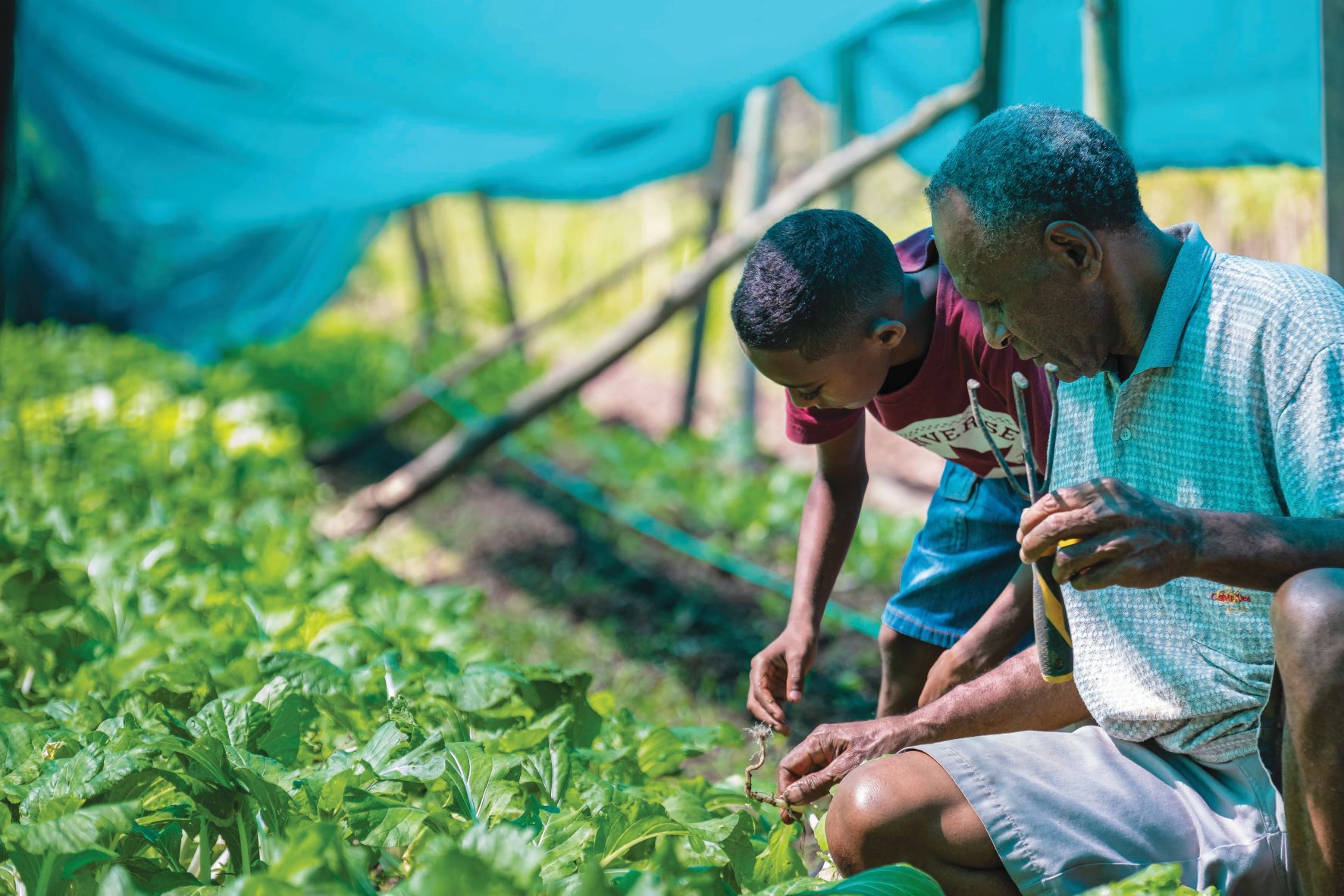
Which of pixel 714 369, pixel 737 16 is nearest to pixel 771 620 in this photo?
pixel 737 16

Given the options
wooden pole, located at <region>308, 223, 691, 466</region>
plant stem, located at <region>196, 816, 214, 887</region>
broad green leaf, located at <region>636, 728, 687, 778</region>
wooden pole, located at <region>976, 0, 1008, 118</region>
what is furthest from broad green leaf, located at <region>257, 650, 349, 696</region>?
wooden pole, located at <region>308, 223, 691, 466</region>

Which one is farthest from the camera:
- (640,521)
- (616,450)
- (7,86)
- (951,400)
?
(616,450)

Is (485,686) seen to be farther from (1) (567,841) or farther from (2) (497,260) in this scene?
(2) (497,260)

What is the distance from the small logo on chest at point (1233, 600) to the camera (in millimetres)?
1610

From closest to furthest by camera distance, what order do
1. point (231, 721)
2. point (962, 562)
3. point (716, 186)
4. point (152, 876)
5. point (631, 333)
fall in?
point (152, 876)
point (231, 721)
point (962, 562)
point (631, 333)
point (716, 186)

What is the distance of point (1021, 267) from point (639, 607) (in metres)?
3.41

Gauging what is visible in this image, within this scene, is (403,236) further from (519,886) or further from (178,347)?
(519,886)

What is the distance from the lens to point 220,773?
1713mm

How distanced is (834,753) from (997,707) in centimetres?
27

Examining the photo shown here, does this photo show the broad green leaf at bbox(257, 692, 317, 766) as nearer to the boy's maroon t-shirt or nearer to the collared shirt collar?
the boy's maroon t-shirt

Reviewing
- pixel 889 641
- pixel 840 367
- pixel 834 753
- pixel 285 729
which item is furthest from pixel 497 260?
pixel 834 753

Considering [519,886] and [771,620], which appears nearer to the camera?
[519,886]

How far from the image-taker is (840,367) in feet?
6.85

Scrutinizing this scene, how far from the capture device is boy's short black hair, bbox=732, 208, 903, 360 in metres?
2.03
